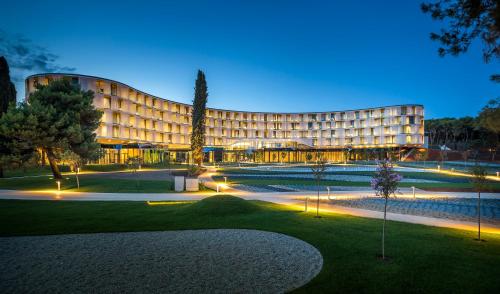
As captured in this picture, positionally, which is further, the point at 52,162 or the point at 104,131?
the point at 104,131

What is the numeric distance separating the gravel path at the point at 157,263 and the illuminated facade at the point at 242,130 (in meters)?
50.4

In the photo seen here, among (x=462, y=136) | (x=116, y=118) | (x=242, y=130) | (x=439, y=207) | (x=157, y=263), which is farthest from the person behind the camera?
(x=462, y=136)

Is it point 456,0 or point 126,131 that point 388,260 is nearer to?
point 456,0

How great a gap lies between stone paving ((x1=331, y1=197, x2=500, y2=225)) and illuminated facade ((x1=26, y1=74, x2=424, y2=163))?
47971 mm

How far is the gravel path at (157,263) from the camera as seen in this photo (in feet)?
20.1

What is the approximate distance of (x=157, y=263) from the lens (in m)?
7.48

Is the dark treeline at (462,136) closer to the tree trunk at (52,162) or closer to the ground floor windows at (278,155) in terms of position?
the ground floor windows at (278,155)

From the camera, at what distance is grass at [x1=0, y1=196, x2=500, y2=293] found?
6348 mm

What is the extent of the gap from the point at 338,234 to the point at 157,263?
251 inches

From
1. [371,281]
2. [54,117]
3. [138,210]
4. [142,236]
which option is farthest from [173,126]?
[371,281]

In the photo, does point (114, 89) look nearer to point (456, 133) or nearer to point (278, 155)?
point (278, 155)

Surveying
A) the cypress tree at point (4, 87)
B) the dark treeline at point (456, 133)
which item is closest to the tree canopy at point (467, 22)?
the cypress tree at point (4, 87)

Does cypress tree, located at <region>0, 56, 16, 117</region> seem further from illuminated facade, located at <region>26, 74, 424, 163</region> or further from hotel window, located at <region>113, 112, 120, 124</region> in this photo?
hotel window, located at <region>113, 112, 120, 124</region>

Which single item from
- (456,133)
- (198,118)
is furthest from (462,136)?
(198,118)
